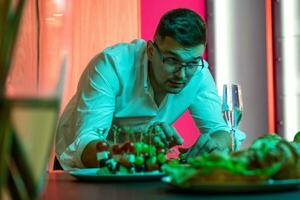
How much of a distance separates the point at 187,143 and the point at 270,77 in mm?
586

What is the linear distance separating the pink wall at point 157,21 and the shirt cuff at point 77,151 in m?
1.73

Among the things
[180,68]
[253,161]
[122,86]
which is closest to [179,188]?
[253,161]

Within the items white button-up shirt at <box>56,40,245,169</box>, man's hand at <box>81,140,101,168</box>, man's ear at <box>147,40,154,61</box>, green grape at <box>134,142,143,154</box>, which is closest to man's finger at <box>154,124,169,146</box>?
man's hand at <box>81,140,101,168</box>

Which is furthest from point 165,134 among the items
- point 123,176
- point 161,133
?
point 123,176

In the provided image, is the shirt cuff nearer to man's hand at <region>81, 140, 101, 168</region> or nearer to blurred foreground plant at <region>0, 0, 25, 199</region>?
man's hand at <region>81, 140, 101, 168</region>

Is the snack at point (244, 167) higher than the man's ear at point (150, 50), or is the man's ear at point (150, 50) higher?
the man's ear at point (150, 50)

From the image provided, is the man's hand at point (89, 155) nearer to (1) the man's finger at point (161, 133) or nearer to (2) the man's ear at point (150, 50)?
(1) the man's finger at point (161, 133)

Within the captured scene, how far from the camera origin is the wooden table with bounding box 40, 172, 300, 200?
59 cm

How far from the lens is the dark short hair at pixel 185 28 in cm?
168

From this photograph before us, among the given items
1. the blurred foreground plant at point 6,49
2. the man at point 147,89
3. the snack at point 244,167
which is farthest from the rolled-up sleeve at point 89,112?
the blurred foreground plant at point 6,49

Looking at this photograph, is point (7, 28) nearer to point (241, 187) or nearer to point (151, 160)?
point (241, 187)

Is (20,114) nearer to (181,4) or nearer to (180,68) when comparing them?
(180,68)

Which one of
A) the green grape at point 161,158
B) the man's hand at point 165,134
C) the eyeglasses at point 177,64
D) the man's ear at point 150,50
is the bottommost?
the man's hand at point 165,134

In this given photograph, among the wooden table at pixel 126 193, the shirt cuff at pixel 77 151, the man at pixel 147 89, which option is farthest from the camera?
the man at pixel 147 89
